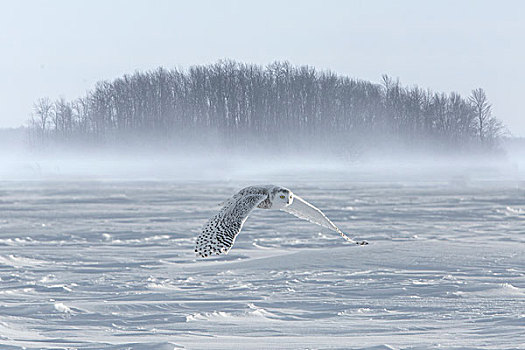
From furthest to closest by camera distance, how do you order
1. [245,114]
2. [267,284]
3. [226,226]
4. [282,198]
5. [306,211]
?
[245,114] → [267,284] → [306,211] → [282,198] → [226,226]

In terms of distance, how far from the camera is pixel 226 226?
520 centimetres

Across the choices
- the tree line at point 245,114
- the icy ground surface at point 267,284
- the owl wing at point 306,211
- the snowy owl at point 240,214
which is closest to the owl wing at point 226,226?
the snowy owl at point 240,214

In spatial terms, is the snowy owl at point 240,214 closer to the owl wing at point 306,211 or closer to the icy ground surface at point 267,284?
the owl wing at point 306,211

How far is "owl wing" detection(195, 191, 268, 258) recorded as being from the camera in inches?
196

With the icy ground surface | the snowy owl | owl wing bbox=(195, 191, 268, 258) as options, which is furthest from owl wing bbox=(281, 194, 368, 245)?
the icy ground surface

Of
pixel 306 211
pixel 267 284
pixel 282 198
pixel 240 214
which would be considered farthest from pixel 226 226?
pixel 267 284

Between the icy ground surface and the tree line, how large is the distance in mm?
41923

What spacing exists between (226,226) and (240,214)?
0.13m

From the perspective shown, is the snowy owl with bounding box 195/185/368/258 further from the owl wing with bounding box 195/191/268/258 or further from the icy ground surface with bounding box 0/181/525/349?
the icy ground surface with bounding box 0/181/525/349

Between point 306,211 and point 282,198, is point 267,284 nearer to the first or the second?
point 306,211

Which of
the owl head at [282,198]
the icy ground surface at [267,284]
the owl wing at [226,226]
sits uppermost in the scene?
the owl head at [282,198]

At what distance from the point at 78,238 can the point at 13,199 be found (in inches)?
535

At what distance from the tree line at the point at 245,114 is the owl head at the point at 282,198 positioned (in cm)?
5506

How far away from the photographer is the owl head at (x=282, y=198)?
5301 millimetres
